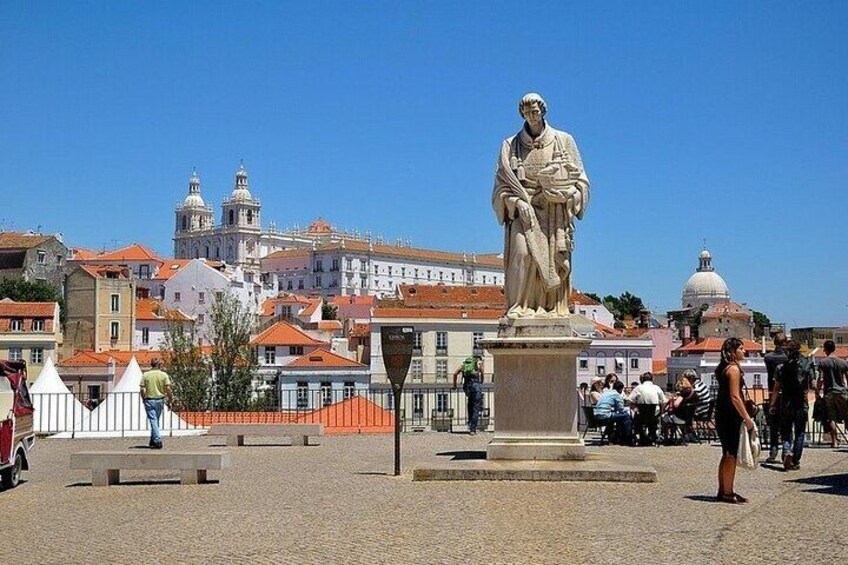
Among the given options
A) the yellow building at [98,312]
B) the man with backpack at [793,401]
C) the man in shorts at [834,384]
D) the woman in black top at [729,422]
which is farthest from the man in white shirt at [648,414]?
the yellow building at [98,312]

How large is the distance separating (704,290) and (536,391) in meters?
170

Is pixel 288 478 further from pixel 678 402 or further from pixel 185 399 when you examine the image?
pixel 185 399

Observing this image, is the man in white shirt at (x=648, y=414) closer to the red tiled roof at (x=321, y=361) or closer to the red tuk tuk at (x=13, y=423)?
the red tuk tuk at (x=13, y=423)

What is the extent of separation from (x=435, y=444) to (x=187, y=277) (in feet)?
430

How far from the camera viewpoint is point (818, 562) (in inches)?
333

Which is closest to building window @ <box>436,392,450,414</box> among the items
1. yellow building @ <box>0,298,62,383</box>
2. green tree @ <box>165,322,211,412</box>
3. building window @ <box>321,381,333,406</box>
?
building window @ <box>321,381,333,406</box>

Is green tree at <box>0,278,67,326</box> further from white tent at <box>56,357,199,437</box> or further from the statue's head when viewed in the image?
the statue's head

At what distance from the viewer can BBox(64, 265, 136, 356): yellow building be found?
10556 cm

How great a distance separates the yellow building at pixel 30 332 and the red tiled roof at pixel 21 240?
3249 cm

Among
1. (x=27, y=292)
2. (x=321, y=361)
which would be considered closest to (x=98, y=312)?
(x=27, y=292)

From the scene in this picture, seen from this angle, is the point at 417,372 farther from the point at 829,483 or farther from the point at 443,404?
the point at 829,483

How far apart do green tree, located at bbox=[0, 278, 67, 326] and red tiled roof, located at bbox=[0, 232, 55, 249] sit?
10.2 meters

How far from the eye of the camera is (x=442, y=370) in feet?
281

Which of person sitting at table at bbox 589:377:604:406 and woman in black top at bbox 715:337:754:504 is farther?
person sitting at table at bbox 589:377:604:406
